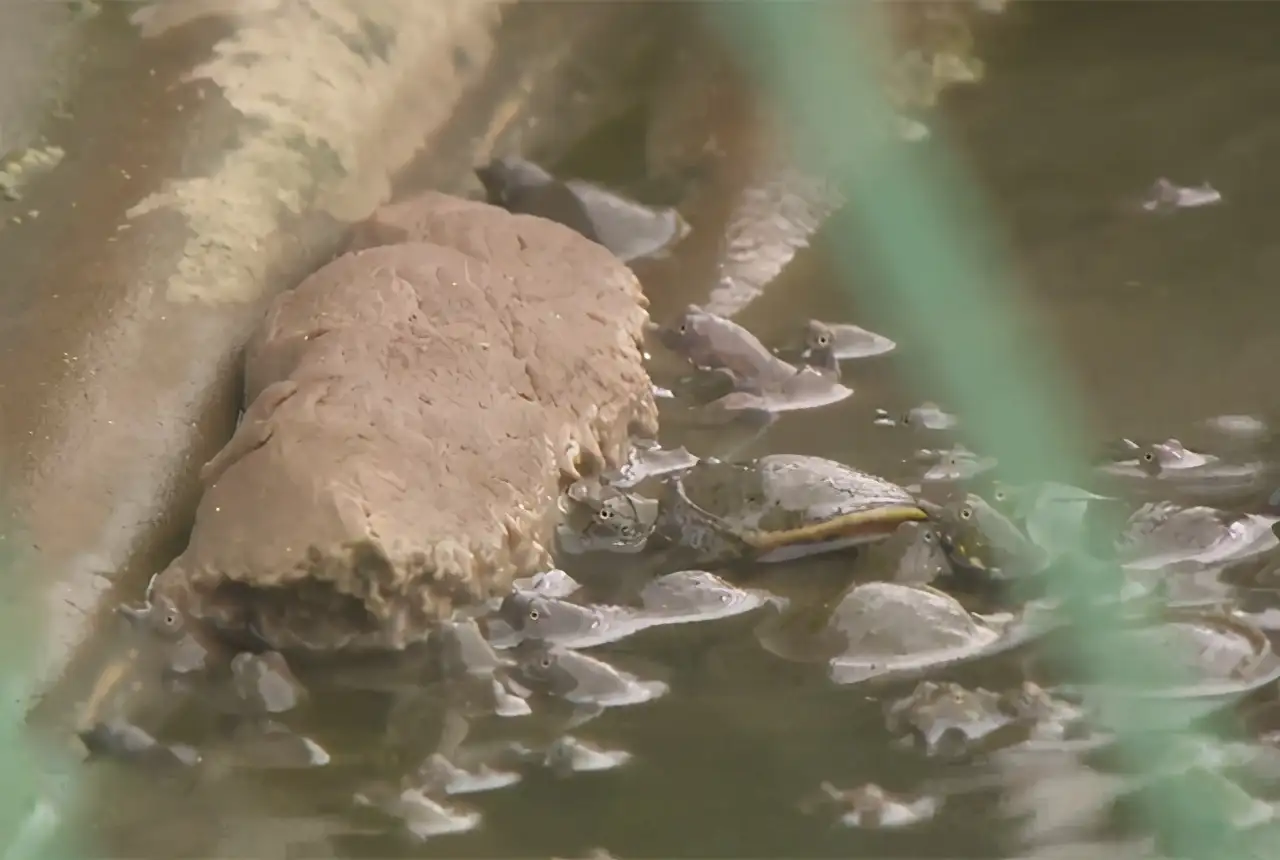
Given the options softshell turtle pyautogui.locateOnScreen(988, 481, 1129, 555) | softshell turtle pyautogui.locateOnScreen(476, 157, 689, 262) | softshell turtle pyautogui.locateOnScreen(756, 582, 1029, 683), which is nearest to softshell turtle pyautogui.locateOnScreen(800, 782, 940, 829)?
softshell turtle pyautogui.locateOnScreen(756, 582, 1029, 683)

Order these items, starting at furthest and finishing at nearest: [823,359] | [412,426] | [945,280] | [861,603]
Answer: [945,280], [823,359], [412,426], [861,603]

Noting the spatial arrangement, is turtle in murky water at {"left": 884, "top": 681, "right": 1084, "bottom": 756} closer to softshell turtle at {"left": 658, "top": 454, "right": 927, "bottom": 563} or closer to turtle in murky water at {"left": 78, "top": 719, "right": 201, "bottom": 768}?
softshell turtle at {"left": 658, "top": 454, "right": 927, "bottom": 563}

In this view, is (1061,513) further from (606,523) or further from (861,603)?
(606,523)

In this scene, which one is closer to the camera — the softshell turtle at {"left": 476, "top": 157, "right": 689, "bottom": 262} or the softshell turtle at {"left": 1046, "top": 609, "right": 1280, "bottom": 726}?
the softshell turtle at {"left": 1046, "top": 609, "right": 1280, "bottom": 726}

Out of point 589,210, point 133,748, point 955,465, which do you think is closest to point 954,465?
point 955,465

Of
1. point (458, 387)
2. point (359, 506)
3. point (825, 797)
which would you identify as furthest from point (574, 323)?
point (825, 797)

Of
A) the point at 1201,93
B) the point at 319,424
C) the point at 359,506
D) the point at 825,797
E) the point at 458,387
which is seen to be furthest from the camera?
the point at 1201,93

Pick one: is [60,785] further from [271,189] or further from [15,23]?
[15,23]
